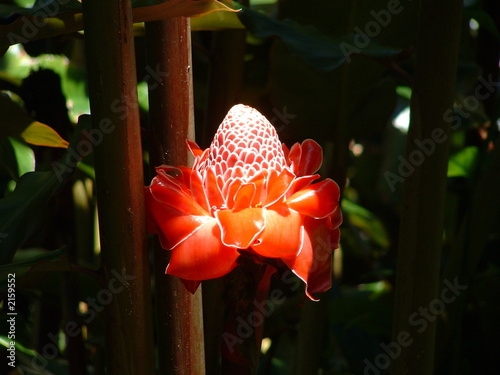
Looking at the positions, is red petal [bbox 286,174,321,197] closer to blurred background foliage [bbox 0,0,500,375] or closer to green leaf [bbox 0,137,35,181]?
blurred background foliage [bbox 0,0,500,375]

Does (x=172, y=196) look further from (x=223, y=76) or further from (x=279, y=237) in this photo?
(x=223, y=76)

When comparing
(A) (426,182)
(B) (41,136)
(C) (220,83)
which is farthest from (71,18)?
(A) (426,182)

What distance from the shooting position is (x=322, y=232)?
1.36 feet

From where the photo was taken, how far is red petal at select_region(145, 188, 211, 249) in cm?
40

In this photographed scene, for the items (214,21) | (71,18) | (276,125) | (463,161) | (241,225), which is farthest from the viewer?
(463,161)

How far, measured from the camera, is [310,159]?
A: 0.46 m

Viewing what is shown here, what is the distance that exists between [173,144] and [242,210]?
0.34ft

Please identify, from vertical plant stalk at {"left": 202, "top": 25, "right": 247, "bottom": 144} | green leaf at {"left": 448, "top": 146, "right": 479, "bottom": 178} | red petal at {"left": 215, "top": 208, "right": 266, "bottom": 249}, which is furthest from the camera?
green leaf at {"left": 448, "top": 146, "right": 479, "bottom": 178}

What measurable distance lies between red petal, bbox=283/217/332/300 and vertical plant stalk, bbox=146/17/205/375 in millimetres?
100

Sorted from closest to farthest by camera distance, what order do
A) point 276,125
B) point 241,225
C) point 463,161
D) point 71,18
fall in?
1. point 241,225
2. point 71,18
3. point 276,125
4. point 463,161

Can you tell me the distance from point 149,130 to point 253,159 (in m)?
0.09

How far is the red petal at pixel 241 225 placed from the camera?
1.22ft

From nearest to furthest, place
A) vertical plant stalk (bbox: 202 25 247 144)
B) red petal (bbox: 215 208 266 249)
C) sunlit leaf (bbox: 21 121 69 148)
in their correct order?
red petal (bbox: 215 208 266 249) < sunlit leaf (bbox: 21 121 69 148) < vertical plant stalk (bbox: 202 25 247 144)

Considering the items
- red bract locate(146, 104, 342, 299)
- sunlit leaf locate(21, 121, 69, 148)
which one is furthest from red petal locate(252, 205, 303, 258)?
sunlit leaf locate(21, 121, 69, 148)
